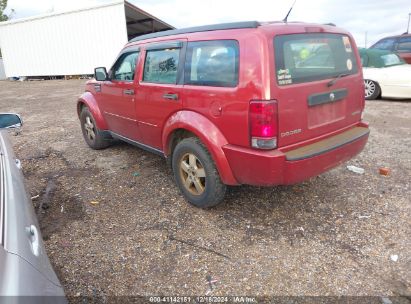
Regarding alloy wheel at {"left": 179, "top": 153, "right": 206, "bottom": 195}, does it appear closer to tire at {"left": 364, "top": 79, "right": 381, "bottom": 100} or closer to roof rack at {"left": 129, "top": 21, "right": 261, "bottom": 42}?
roof rack at {"left": 129, "top": 21, "right": 261, "bottom": 42}

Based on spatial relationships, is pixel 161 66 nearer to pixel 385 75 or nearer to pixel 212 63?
pixel 212 63

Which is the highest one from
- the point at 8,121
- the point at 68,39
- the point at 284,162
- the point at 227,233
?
the point at 68,39

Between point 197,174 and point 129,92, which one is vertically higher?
point 129,92

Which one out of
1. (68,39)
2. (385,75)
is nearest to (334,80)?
(385,75)

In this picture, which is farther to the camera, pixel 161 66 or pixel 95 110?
pixel 95 110

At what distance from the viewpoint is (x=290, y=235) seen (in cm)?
325

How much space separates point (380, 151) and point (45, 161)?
17.4ft

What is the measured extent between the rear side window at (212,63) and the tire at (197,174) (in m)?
0.63

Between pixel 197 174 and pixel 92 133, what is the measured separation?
285 cm

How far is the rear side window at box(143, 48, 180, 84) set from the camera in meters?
3.73

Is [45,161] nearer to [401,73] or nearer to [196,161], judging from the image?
[196,161]

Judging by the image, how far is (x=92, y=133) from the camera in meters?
5.75

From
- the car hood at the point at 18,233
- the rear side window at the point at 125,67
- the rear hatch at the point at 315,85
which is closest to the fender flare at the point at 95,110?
the rear side window at the point at 125,67

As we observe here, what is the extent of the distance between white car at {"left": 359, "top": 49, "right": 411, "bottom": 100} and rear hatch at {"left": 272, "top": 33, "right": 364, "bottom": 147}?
6270mm
